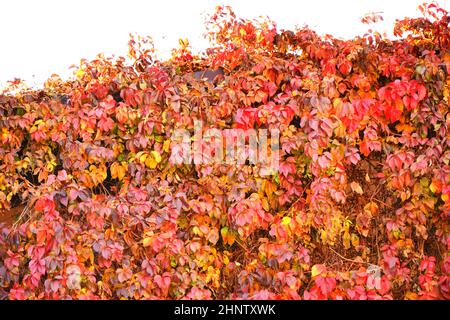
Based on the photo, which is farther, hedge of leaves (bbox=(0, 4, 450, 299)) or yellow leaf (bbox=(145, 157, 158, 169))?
yellow leaf (bbox=(145, 157, 158, 169))

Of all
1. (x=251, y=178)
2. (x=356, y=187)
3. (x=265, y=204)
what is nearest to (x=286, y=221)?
(x=265, y=204)

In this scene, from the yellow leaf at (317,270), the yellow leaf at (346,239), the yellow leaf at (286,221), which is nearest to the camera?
the yellow leaf at (317,270)

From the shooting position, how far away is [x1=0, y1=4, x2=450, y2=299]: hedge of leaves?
127 inches

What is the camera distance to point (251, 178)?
11.0 ft

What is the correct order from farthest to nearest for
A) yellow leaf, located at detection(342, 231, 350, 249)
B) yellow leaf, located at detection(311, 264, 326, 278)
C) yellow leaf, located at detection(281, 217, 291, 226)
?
yellow leaf, located at detection(342, 231, 350, 249) < yellow leaf, located at detection(281, 217, 291, 226) < yellow leaf, located at detection(311, 264, 326, 278)

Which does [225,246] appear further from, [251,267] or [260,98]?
[260,98]

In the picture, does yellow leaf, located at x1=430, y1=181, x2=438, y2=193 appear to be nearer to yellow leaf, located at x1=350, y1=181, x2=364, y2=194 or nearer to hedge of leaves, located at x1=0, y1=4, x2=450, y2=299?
hedge of leaves, located at x1=0, y1=4, x2=450, y2=299

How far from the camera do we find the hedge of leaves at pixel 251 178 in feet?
10.6

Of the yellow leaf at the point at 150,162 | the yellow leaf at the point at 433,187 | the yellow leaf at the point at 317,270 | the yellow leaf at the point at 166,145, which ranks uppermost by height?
the yellow leaf at the point at 166,145

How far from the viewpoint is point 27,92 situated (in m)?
3.58

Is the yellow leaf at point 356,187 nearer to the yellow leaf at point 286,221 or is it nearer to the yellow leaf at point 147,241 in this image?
the yellow leaf at point 286,221

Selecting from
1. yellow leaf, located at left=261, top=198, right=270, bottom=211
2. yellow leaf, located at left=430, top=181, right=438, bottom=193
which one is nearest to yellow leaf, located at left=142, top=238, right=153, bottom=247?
yellow leaf, located at left=261, top=198, right=270, bottom=211

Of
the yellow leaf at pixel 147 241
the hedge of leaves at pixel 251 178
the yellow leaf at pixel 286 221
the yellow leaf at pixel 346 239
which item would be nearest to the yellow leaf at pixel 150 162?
the hedge of leaves at pixel 251 178

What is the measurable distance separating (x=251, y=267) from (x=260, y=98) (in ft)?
3.41
